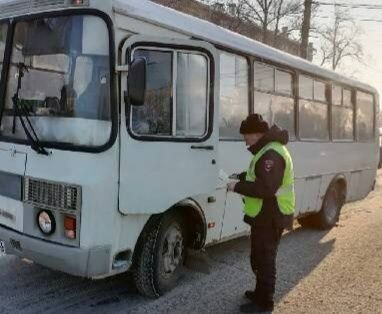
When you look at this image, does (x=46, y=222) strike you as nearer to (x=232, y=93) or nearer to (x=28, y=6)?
(x=28, y=6)

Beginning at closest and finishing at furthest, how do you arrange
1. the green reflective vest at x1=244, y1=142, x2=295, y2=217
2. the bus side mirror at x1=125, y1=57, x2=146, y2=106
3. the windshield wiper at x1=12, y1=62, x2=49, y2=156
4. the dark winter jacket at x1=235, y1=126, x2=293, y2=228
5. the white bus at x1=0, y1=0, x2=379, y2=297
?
the bus side mirror at x1=125, y1=57, x2=146, y2=106 → the white bus at x1=0, y1=0, x2=379, y2=297 → the windshield wiper at x1=12, y1=62, x2=49, y2=156 → the dark winter jacket at x1=235, y1=126, x2=293, y2=228 → the green reflective vest at x1=244, y1=142, x2=295, y2=217

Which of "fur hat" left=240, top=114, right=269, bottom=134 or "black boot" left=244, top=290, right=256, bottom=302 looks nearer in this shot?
"fur hat" left=240, top=114, right=269, bottom=134

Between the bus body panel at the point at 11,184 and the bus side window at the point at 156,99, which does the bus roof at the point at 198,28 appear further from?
the bus body panel at the point at 11,184

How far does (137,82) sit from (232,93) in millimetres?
2132

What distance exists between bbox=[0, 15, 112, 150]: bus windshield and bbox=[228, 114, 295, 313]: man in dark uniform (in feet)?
4.48

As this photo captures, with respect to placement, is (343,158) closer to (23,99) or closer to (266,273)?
(266,273)

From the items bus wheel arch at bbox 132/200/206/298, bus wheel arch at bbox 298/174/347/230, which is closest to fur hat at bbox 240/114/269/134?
bus wheel arch at bbox 132/200/206/298

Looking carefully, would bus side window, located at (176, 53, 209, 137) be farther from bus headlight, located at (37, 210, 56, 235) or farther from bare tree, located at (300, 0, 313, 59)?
bare tree, located at (300, 0, 313, 59)

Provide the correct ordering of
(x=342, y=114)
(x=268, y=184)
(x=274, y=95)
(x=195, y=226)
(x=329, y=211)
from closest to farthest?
(x=268, y=184), (x=195, y=226), (x=274, y=95), (x=329, y=211), (x=342, y=114)

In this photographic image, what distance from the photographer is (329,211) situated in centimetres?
969

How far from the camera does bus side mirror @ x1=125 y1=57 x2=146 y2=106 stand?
4.56 meters

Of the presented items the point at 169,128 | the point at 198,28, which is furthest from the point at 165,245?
the point at 198,28

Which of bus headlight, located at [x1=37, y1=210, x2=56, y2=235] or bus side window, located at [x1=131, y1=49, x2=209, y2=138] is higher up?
bus side window, located at [x1=131, y1=49, x2=209, y2=138]

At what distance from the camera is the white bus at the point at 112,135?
4699mm
